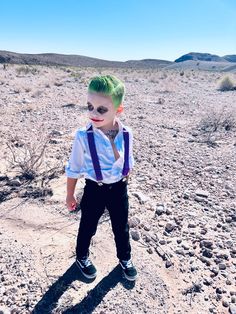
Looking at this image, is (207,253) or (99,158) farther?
(207,253)

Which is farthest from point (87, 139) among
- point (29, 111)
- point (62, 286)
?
point (29, 111)

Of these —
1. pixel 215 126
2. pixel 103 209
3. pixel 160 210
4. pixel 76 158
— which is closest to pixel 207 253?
pixel 160 210

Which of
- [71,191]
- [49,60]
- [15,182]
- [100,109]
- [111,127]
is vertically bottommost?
[49,60]

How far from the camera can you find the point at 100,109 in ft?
6.84

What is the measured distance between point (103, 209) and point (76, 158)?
48 cm

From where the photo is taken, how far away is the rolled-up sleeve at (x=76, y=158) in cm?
220

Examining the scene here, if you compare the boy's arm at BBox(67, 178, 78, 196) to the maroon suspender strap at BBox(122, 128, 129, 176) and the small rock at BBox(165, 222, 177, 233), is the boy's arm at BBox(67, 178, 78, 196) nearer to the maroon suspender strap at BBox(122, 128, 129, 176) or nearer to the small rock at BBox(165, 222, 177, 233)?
the maroon suspender strap at BBox(122, 128, 129, 176)

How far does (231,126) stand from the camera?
741 centimetres

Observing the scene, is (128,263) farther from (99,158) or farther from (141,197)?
(141,197)

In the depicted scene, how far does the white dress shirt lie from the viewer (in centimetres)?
220

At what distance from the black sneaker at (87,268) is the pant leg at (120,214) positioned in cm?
23

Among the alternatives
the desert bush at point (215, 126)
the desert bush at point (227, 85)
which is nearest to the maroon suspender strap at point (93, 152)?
the desert bush at point (215, 126)

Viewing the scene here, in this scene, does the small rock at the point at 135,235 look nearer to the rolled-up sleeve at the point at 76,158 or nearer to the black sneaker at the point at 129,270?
the black sneaker at the point at 129,270

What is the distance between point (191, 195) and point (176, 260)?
1.31m
